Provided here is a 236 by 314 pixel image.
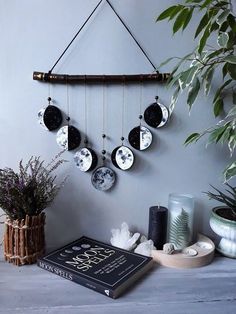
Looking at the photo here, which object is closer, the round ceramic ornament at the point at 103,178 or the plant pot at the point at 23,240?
the plant pot at the point at 23,240

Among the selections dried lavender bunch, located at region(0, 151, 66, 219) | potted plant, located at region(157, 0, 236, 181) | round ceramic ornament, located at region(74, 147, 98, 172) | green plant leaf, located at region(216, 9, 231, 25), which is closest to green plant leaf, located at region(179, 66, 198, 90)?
potted plant, located at region(157, 0, 236, 181)

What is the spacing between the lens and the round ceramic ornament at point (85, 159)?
98 cm

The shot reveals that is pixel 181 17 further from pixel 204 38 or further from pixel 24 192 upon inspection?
pixel 24 192

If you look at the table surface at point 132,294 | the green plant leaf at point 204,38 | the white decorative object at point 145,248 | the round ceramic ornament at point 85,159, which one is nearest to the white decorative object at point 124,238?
the white decorative object at point 145,248

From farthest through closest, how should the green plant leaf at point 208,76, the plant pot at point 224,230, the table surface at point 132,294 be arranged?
the plant pot at point 224,230, the green plant leaf at point 208,76, the table surface at point 132,294

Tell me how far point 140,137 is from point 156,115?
0.31 feet

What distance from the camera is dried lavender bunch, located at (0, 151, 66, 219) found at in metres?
0.84

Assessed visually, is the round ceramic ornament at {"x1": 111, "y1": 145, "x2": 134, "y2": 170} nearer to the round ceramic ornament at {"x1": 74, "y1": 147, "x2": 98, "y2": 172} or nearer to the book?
the round ceramic ornament at {"x1": 74, "y1": 147, "x2": 98, "y2": 172}

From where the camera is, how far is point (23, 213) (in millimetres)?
861

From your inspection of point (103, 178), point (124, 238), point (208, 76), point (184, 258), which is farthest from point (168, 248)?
point (208, 76)

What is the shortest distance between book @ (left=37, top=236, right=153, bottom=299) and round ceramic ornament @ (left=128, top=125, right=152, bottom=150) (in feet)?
1.20

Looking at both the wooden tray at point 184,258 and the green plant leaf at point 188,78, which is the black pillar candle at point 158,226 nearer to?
the wooden tray at point 184,258

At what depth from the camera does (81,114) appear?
3.22 ft

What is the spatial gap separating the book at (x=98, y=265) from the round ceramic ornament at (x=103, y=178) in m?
0.20
